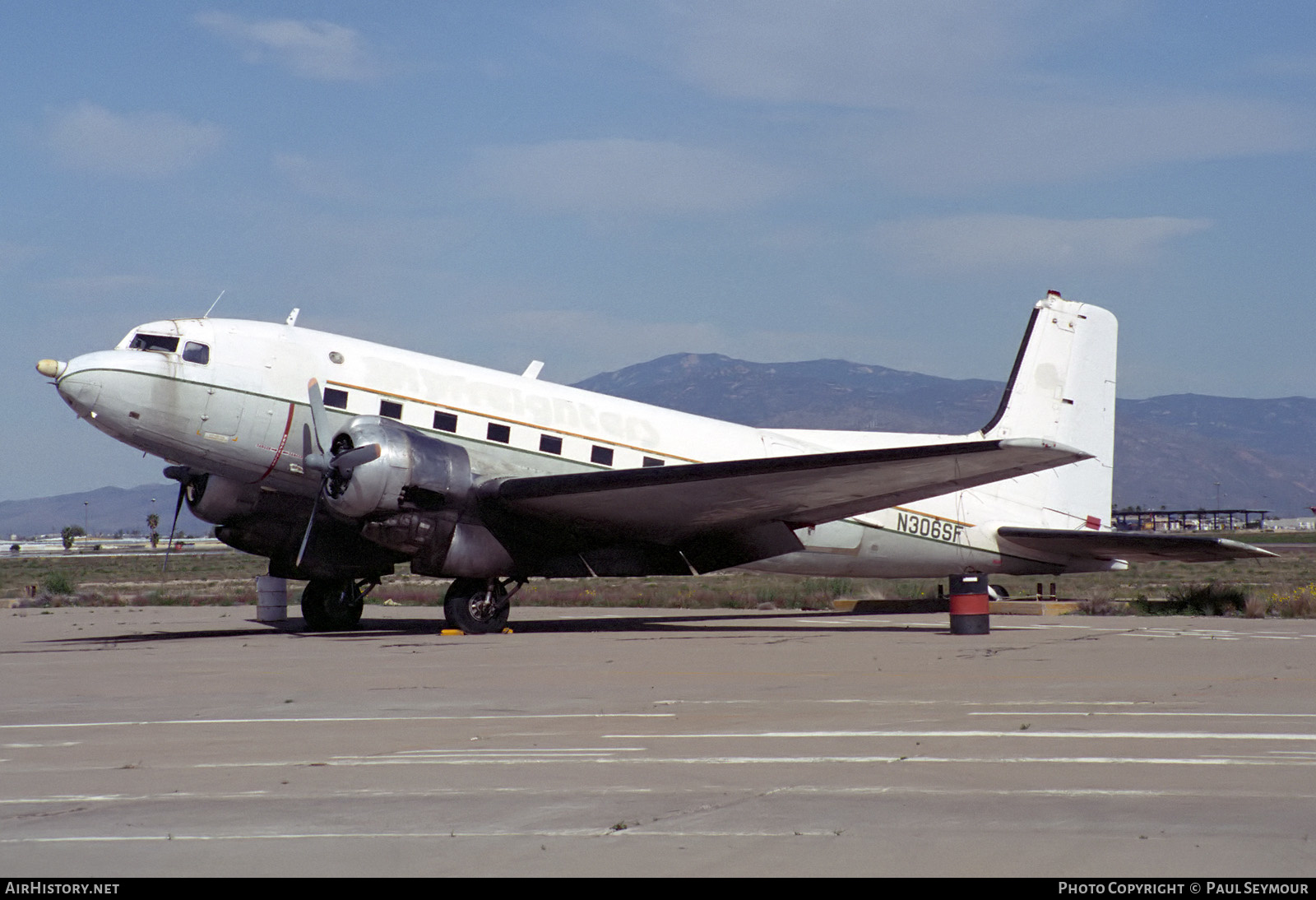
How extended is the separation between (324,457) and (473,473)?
7.81 feet

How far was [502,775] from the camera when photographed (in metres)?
8.02

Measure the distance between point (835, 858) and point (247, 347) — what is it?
17074 millimetres

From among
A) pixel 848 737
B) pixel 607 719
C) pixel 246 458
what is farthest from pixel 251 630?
→ pixel 848 737

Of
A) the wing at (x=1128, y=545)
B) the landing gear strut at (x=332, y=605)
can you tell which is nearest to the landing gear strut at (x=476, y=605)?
the landing gear strut at (x=332, y=605)

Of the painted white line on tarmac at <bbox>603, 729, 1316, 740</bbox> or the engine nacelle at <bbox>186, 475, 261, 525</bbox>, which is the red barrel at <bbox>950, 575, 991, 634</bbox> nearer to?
the painted white line on tarmac at <bbox>603, 729, 1316, 740</bbox>

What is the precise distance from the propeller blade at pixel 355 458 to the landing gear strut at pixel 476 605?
109 inches

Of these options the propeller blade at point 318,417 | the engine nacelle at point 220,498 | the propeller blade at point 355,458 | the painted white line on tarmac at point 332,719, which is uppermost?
the propeller blade at point 318,417

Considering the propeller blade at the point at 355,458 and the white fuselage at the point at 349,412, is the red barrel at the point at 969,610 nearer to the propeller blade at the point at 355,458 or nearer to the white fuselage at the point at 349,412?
the white fuselage at the point at 349,412

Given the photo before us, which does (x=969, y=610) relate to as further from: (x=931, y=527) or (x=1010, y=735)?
(x=1010, y=735)

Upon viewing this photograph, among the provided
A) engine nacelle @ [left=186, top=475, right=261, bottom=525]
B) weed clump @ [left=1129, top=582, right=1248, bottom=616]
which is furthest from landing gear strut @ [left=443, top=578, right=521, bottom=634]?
weed clump @ [left=1129, top=582, right=1248, bottom=616]

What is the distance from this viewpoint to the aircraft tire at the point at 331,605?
23422mm

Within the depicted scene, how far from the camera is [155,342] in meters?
20.3

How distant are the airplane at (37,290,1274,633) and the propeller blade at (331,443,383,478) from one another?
0.03 m

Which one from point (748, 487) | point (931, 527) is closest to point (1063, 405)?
point (931, 527)
